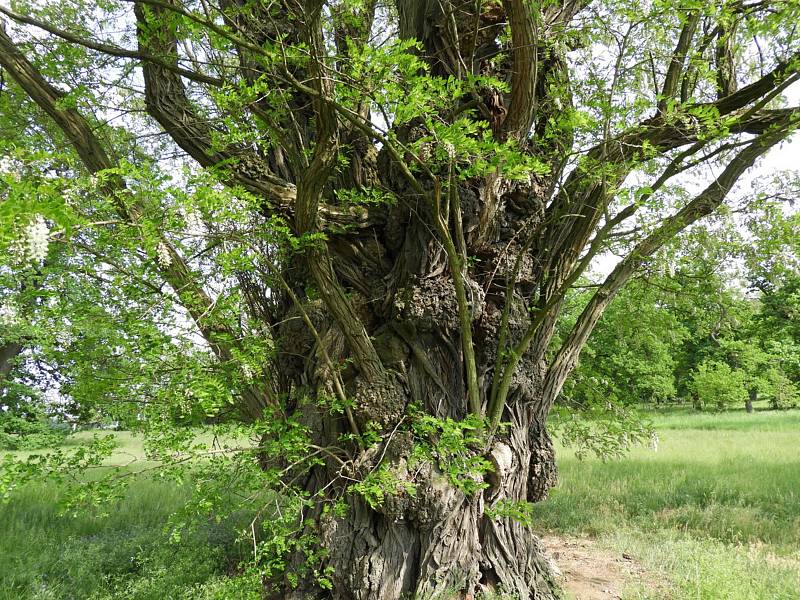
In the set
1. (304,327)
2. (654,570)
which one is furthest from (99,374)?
(654,570)

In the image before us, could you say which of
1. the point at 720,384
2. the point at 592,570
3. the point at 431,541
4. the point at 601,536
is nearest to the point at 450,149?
the point at 431,541

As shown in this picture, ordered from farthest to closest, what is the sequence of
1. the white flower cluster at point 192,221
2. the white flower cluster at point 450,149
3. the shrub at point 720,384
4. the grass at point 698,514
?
the shrub at point 720,384
the grass at point 698,514
the white flower cluster at point 192,221
the white flower cluster at point 450,149

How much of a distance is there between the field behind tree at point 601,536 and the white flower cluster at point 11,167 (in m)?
2.02

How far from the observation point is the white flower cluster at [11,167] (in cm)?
193

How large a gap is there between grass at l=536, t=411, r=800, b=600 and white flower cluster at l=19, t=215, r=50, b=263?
4.37 m

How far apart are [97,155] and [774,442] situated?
14769 mm

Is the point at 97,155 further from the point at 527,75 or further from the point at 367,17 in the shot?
the point at 527,75

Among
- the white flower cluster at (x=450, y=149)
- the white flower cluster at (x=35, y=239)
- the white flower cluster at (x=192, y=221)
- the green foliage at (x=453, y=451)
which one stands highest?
the white flower cluster at (x=450, y=149)

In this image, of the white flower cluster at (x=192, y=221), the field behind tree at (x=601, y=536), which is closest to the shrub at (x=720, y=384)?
the field behind tree at (x=601, y=536)

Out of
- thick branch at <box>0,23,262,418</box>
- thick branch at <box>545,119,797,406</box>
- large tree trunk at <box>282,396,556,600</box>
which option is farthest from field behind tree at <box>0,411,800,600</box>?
thick branch at <box>545,119,797,406</box>

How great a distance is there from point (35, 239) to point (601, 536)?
594cm

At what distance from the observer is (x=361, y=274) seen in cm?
400

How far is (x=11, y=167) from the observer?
7.07 ft

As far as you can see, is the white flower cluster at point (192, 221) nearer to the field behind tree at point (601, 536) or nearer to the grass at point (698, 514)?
the field behind tree at point (601, 536)
